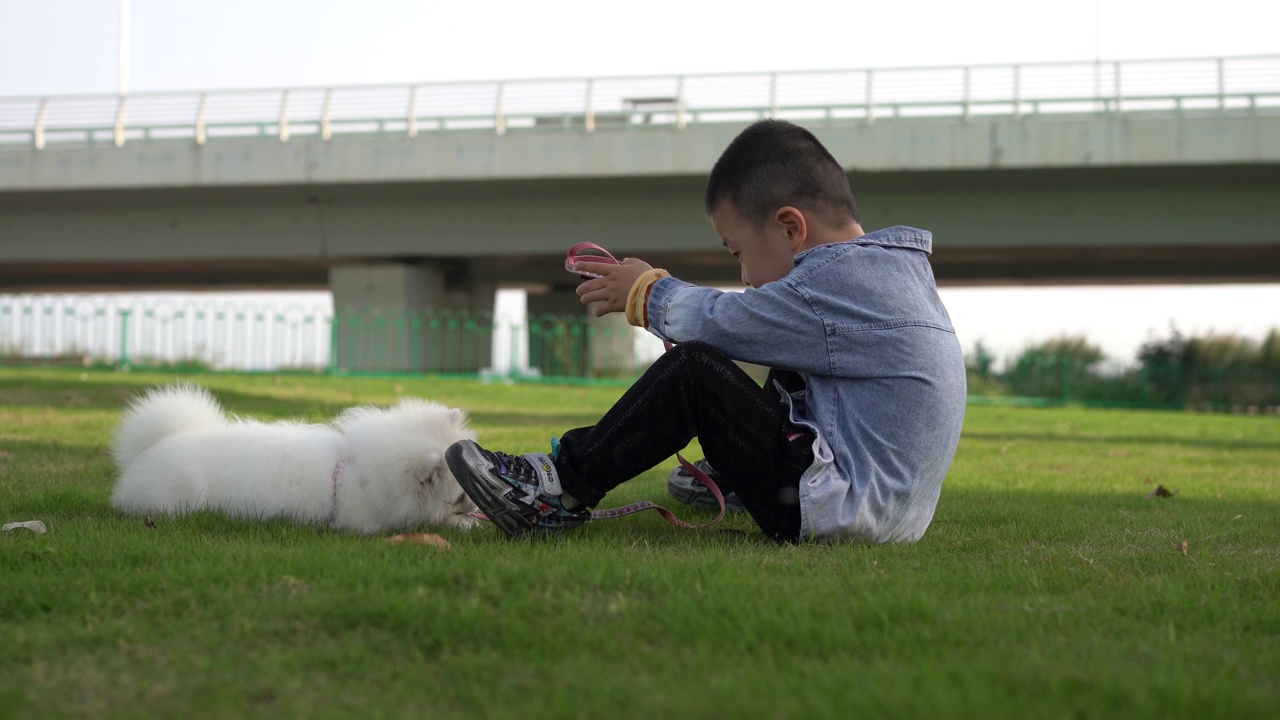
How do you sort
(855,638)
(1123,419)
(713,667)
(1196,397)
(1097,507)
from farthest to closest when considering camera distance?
(1196,397), (1123,419), (1097,507), (855,638), (713,667)

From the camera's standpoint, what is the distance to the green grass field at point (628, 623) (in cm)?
181

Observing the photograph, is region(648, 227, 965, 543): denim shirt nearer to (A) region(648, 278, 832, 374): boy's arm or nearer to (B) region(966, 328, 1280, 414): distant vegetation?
(A) region(648, 278, 832, 374): boy's arm

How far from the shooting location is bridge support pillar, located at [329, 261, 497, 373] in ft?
79.4

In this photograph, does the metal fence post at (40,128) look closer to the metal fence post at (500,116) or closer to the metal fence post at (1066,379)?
the metal fence post at (500,116)

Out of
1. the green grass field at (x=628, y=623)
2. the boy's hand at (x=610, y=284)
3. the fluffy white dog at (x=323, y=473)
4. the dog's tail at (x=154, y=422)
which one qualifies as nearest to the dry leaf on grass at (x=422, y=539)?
the green grass field at (x=628, y=623)

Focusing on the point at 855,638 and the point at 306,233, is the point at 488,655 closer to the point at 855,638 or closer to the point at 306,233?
the point at 855,638

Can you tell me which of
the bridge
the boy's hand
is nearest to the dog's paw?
the boy's hand

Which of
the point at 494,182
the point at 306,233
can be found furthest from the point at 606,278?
the point at 306,233

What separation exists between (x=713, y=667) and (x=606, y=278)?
5.68ft

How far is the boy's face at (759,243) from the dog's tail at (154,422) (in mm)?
2175

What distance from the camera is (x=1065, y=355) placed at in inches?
1113

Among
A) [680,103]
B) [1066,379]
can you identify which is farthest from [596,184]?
[1066,379]

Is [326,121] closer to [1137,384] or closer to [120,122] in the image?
[120,122]

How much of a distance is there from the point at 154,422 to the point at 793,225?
102 inches
